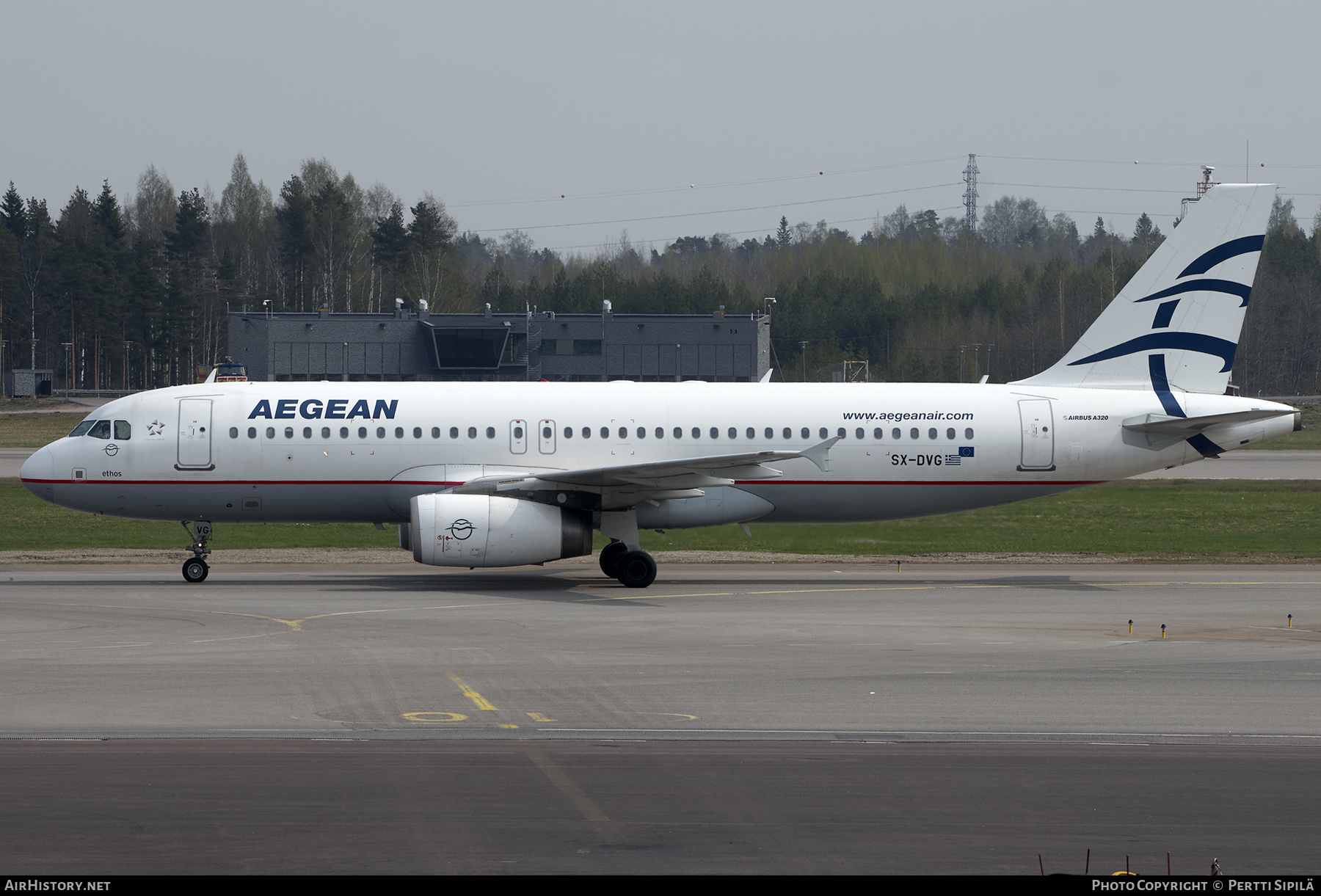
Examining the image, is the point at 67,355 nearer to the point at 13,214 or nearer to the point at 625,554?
the point at 13,214

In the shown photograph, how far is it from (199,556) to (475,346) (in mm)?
66179

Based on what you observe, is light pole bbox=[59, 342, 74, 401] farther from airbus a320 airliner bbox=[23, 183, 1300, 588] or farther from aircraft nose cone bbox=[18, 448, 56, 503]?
airbus a320 airliner bbox=[23, 183, 1300, 588]

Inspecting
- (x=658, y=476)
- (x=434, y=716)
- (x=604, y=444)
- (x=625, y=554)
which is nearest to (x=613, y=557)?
(x=625, y=554)

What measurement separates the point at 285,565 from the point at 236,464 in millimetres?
3964

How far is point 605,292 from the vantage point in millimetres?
135250

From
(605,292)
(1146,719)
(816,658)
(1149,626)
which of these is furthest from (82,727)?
(605,292)

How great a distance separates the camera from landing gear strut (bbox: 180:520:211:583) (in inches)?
1029

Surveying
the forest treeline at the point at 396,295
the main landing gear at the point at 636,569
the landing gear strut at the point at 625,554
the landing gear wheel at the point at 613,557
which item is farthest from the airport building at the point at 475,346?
the main landing gear at the point at 636,569

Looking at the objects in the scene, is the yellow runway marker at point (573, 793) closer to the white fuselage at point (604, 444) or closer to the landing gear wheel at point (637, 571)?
the landing gear wheel at point (637, 571)

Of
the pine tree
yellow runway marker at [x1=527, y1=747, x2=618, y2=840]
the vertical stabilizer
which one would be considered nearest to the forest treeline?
the pine tree

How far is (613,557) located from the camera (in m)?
26.7

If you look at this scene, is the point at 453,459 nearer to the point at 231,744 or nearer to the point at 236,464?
the point at 236,464

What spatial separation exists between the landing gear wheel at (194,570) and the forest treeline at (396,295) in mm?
91948

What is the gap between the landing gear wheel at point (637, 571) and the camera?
25953 mm
